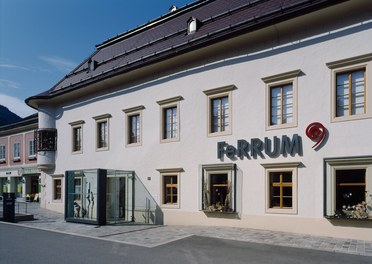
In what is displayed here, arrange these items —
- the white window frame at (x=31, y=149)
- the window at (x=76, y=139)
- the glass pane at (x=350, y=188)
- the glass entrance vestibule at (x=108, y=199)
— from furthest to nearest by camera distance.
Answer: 1. the white window frame at (x=31, y=149)
2. the window at (x=76, y=139)
3. the glass entrance vestibule at (x=108, y=199)
4. the glass pane at (x=350, y=188)

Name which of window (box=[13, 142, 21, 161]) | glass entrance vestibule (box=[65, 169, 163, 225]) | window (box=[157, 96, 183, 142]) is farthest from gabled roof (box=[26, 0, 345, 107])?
window (box=[13, 142, 21, 161])

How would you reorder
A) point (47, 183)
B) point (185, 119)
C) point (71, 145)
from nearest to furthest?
point (185, 119) → point (71, 145) → point (47, 183)

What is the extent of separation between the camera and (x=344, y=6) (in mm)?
12383

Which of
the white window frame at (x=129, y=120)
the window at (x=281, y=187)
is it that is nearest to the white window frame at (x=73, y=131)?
the white window frame at (x=129, y=120)

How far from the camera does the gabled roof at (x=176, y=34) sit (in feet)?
46.4

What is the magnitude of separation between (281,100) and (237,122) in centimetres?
199

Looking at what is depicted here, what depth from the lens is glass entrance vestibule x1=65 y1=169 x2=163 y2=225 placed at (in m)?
17.1

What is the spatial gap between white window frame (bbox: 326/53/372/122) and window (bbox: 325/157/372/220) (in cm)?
140

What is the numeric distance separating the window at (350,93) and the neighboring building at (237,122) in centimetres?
4

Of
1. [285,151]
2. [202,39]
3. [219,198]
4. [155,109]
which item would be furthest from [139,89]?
[285,151]

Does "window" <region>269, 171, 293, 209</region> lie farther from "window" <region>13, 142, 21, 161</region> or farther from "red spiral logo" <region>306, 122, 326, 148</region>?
"window" <region>13, 142, 21, 161</region>

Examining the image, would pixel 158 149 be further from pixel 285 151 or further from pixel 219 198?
pixel 285 151

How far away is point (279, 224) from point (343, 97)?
507cm

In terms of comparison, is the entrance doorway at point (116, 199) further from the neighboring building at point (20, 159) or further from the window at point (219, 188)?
the neighboring building at point (20, 159)
